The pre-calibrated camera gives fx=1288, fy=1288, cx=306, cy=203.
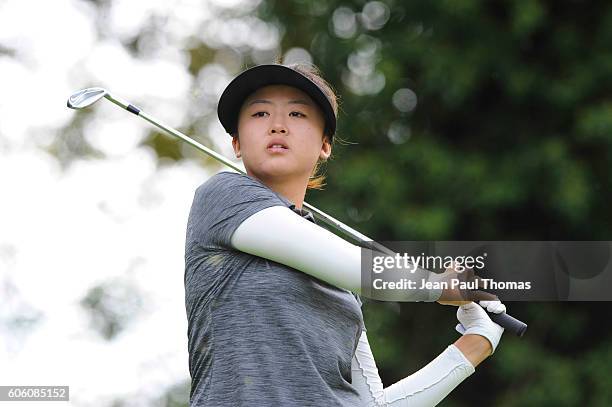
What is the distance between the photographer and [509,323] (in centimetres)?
258

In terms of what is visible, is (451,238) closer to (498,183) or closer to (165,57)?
(498,183)

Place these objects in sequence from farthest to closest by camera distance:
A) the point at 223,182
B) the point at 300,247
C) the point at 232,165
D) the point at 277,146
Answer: the point at 232,165 → the point at 277,146 → the point at 223,182 → the point at 300,247

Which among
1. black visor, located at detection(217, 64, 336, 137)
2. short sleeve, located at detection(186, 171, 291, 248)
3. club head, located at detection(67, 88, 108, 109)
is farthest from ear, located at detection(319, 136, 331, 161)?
club head, located at detection(67, 88, 108, 109)

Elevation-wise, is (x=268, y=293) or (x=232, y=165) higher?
(x=232, y=165)

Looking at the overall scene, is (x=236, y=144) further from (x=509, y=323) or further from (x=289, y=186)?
(x=509, y=323)

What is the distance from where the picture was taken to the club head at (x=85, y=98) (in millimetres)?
3119

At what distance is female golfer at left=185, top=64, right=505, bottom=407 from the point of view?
7.35ft

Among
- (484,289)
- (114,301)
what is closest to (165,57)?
(114,301)

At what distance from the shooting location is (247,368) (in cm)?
223

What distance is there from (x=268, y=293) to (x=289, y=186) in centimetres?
34

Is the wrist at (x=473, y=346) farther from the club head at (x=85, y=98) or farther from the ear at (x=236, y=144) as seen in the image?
the club head at (x=85, y=98)

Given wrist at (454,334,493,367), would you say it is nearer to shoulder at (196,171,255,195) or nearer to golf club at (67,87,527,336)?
golf club at (67,87,527,336)

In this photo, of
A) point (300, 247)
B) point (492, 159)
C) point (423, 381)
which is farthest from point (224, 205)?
point (492, 159)

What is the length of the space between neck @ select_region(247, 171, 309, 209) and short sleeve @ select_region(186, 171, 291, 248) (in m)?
0.12
